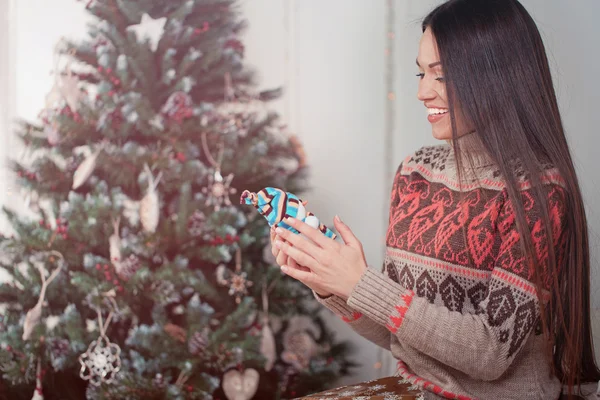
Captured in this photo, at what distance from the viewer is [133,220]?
224cm

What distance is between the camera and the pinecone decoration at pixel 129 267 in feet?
7.30

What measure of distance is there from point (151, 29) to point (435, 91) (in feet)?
4.34

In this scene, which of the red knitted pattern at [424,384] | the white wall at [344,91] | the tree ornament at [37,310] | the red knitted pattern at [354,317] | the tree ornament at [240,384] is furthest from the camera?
the white wall at [344,91]

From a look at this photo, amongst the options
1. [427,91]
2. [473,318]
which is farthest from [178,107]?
[473,318]

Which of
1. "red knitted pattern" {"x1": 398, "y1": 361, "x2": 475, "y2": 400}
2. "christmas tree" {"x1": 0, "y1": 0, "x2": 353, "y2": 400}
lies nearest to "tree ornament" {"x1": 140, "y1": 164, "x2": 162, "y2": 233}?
"christmas tree" {"x1": 0, "y1": 0, "x2": 353, "y2": 400}

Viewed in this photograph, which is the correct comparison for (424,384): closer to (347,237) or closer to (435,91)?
(347,237)

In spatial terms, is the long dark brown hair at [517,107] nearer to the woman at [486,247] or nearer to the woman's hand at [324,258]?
the woman at [486,247]

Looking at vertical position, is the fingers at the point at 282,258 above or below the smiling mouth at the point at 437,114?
below

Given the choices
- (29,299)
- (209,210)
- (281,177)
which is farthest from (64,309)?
(281,177)

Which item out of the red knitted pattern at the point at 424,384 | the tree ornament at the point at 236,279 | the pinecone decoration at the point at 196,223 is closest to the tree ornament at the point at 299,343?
the tree ornament at the point at 236,279

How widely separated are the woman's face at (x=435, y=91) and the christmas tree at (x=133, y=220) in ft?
3.42

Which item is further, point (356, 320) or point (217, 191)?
point (217, 191)

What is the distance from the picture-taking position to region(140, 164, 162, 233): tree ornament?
7.36 ft

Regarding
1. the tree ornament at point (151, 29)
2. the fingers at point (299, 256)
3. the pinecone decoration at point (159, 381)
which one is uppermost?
the tree ornament at point (151, 29)
